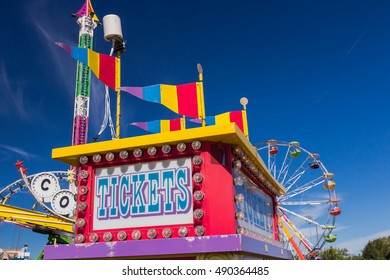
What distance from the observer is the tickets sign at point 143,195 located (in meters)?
10.4

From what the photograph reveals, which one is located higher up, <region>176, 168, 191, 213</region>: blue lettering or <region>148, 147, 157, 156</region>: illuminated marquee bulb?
<region>148, 147, 157, 156</region>: illuminated marquee bulb

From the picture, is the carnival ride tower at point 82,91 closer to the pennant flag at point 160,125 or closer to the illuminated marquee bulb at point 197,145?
the pennant flag at point 160,125

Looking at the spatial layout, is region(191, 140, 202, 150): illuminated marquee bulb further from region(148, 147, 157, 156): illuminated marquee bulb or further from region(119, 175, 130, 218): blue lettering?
region(119, 175, 130, 218): blue lettering

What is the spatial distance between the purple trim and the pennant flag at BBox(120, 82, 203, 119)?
3.75 m

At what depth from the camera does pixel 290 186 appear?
38125mm

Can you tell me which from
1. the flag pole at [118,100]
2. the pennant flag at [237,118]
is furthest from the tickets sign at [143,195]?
the pennant flag at [237,118]

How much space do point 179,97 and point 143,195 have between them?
119 inches

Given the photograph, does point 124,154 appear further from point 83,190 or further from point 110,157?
point 83,190

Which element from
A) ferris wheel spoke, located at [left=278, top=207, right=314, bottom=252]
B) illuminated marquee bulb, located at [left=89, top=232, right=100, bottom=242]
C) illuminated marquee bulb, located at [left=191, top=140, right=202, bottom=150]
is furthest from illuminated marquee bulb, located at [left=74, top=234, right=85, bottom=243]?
ferris wheel spoke, located at [left=278, top=207, right=314, bottom=252]

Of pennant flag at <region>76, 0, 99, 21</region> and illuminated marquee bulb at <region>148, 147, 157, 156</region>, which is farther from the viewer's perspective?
pennant flag at <region>76, 0, 99, 21</region>

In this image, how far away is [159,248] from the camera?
9766 mm

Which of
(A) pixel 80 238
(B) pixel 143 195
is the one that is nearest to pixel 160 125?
(B) pixel 143 195

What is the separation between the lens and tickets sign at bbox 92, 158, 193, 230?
34.1 ft
